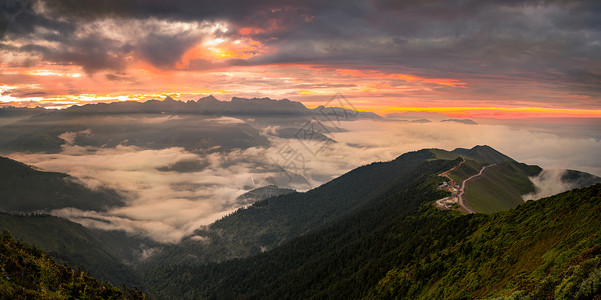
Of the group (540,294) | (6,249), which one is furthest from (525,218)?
(6,249)

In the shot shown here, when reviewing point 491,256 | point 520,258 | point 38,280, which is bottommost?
point 38,280

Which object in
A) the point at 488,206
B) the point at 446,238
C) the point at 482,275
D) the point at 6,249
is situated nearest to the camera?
the point at 482,275

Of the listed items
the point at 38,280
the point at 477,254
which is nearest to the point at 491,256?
the point at 477,254

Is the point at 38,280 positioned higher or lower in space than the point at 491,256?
lower

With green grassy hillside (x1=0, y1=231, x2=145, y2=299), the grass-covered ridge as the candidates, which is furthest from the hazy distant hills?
green grassy hillside (x1=0, y1=231, x2=145, y2=299)

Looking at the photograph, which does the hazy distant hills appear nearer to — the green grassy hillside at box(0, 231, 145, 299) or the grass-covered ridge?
the grass-covered ridge

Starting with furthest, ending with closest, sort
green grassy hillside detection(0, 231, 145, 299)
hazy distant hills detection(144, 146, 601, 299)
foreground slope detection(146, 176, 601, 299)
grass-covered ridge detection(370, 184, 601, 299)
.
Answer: green grassy hillside detection(0, 231, 145, 299), hazy distant hills detection(144, 146, 601, 299), foreground slope detection(146, 176, 601, 299), grass-covered ridge detection(370, 184, 601, 299)

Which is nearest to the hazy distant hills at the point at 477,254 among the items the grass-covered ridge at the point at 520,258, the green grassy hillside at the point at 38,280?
the grass-covered ridge at the point at 520,258

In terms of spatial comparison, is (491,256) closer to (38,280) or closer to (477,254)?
(477,254)

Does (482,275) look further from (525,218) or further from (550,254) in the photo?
(525,218)

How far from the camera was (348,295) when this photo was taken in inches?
5512

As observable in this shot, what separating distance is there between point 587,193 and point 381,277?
80812 millimetres

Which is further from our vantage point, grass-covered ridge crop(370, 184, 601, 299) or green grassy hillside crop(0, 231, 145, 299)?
green grassy hillside crop(0, 231, 145, 299)

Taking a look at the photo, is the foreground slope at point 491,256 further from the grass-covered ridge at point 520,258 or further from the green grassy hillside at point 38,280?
the green grassy hillside at point 38,280
